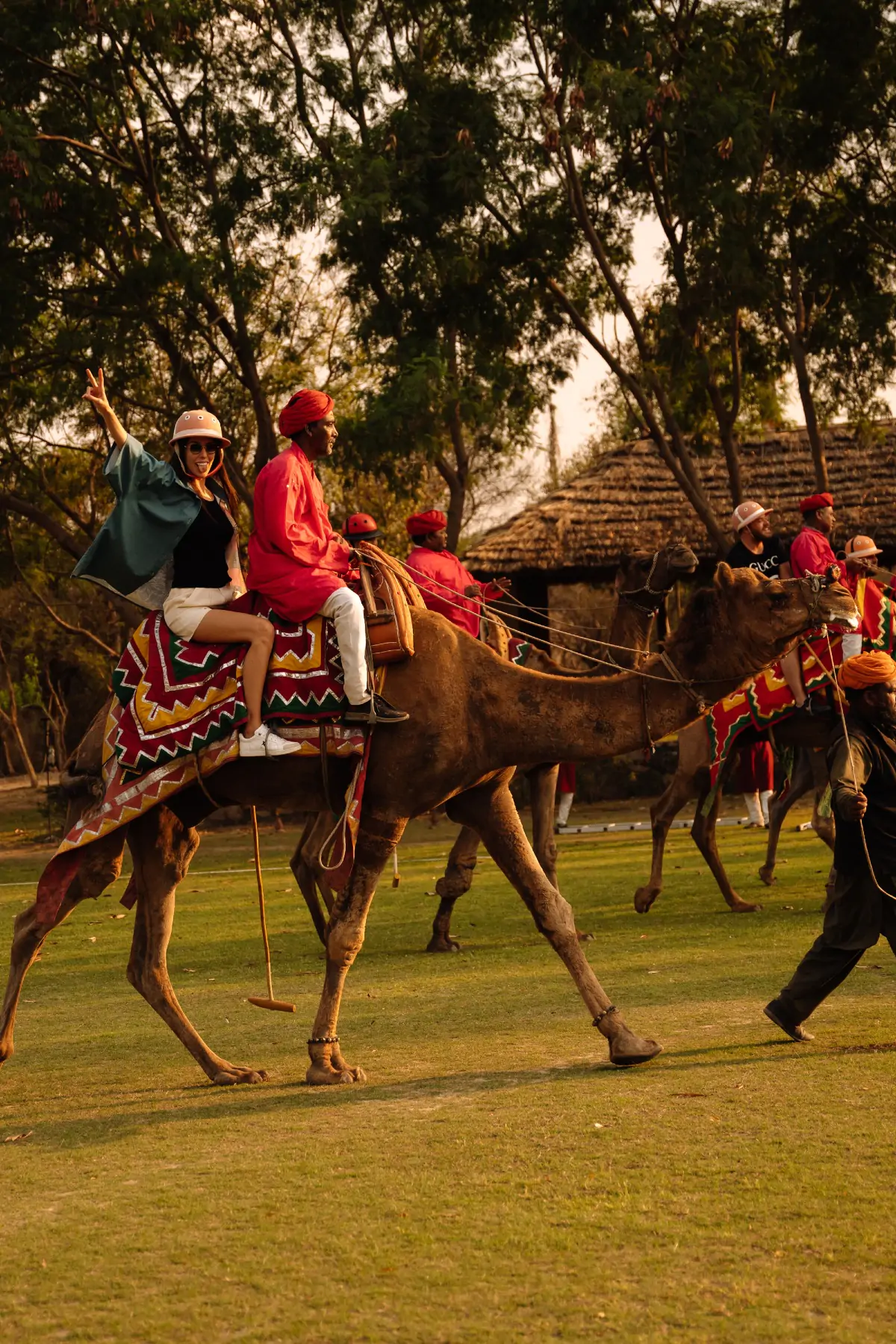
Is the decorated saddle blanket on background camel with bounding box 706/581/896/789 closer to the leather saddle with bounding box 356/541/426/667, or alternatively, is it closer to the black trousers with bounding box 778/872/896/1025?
the black trousers with bounding box 778/872/896/1025

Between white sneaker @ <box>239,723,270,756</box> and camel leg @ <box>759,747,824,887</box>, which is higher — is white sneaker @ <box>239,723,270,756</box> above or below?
above

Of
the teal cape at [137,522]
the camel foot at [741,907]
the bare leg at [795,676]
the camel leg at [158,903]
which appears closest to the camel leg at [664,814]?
the camel foot at [741,907]

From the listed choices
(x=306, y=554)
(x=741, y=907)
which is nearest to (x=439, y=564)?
(x=741, y=907)

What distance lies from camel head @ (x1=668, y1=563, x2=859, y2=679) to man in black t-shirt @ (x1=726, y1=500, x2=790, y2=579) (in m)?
4.68

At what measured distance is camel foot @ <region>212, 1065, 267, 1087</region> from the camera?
7.46 metres

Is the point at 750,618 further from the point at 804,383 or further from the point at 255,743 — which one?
the point at 804,383

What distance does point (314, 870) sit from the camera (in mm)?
11352

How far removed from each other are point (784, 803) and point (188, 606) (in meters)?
7.96

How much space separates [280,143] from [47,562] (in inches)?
568

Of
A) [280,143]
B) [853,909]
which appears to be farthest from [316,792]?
[280,143]

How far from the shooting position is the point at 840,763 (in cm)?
746

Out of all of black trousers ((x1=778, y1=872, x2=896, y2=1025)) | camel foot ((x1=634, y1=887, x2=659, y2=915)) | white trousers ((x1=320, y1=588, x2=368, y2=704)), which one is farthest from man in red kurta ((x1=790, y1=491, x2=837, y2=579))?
white trousers ((x1=320, y1=588, x2=368, y2=704))

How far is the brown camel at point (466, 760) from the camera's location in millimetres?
7398

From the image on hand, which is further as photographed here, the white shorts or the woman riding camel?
the white shorts
